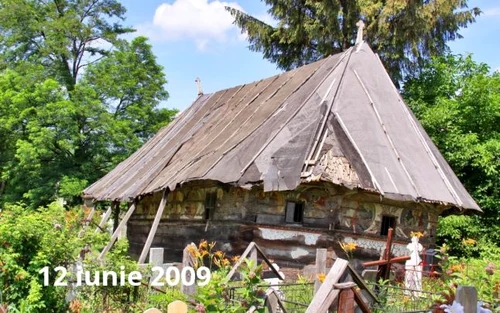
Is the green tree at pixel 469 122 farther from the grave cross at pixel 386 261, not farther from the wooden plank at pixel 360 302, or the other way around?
the wooden plank at pixel 360 302

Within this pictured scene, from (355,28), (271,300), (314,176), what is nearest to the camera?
(271,300)

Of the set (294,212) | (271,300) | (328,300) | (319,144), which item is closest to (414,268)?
(294,212)

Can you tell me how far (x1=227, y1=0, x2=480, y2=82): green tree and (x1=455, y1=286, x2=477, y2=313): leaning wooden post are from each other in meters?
19.8

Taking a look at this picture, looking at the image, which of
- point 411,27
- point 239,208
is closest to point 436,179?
point 239,208

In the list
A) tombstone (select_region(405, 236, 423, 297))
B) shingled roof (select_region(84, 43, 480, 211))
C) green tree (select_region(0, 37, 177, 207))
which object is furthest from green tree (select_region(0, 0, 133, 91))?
tombstone (select_region(405, 236, 423, 297))

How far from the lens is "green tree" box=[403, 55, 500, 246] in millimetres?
20859

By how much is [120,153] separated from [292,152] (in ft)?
54.0

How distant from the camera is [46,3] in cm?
2984

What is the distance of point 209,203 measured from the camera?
13.5 m

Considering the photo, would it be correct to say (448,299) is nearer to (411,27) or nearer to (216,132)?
(216,132)

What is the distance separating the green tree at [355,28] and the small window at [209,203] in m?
12.8

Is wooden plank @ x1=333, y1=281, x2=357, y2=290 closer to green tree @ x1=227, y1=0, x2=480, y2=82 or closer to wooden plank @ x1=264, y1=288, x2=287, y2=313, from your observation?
wooden plank @ x1=264, y1=288, x2=287, y2=313

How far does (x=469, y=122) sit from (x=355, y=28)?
6243 millimetres

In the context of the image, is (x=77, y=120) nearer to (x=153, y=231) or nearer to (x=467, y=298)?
(x=153, y=231)
